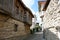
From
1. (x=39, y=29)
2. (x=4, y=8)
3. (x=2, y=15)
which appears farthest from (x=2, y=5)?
(x=39, y=29)

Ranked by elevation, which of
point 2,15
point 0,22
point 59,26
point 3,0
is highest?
point 3,0

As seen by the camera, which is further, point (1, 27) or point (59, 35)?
point (1, 27)

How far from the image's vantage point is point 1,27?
6750 millimetres

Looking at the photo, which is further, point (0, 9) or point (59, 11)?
point (0, 9)

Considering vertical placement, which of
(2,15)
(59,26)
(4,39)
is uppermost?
(2,15)

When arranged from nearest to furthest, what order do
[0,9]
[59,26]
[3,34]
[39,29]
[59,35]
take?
1. [59,26]
2. [59,35]
3. [0,9]
4. [3,34]
5. [39,29]

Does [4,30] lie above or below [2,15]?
below

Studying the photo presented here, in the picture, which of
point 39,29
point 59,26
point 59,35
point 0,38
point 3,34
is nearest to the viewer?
point 59,26

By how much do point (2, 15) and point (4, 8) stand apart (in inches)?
29.7

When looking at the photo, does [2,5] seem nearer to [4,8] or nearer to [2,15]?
[4,8]

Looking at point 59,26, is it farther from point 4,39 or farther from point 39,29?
point 39,29

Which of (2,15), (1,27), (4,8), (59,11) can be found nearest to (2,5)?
(4,8)

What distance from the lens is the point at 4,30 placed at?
721 cm

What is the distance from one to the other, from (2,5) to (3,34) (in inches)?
76.9
